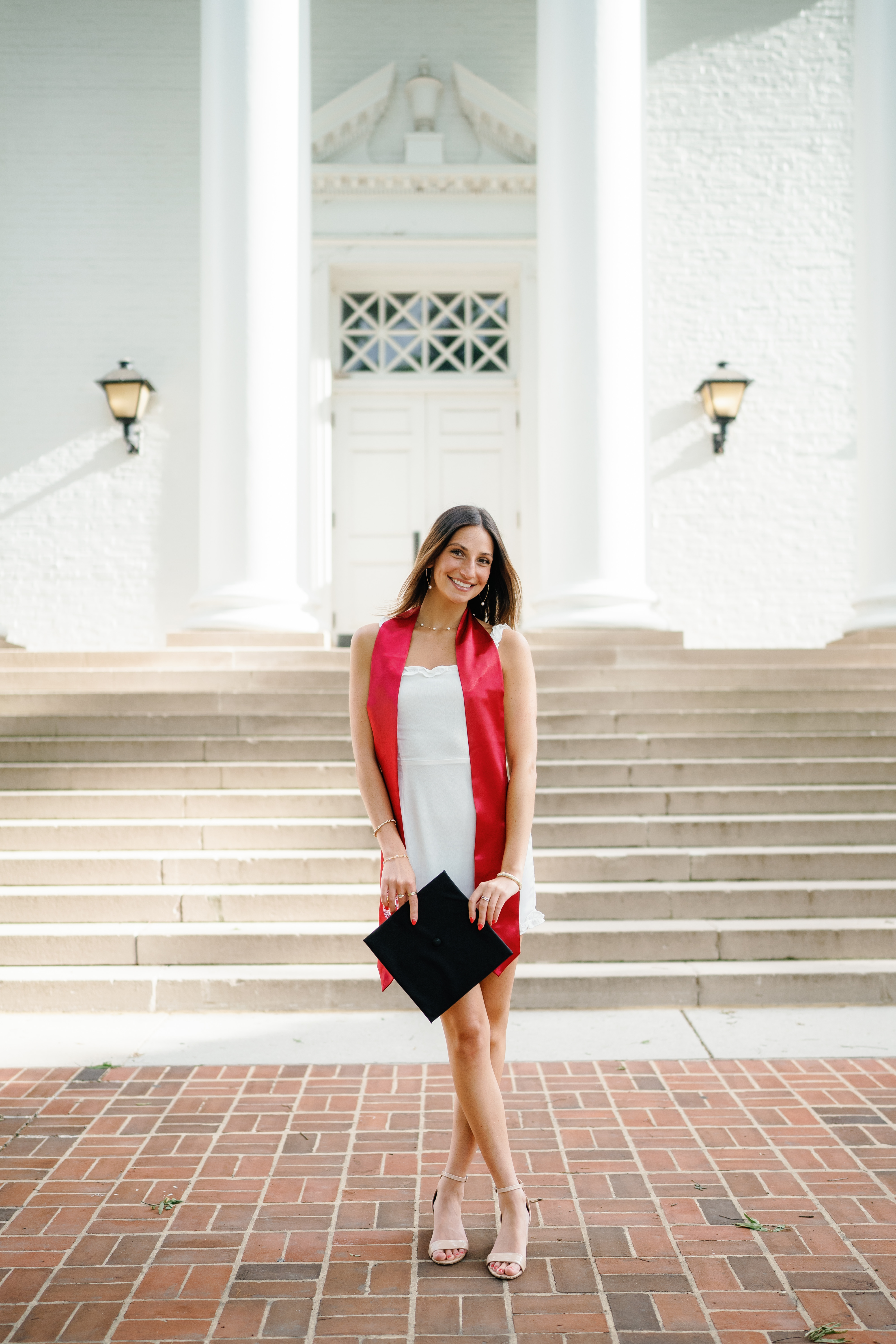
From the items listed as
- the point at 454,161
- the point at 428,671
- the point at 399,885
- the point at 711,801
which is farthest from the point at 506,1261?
the point at 454,161

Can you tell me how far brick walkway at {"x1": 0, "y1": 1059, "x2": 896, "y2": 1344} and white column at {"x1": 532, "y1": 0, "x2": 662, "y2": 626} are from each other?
4.65 meters

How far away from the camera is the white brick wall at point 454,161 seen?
34.8ft

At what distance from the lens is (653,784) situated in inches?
239

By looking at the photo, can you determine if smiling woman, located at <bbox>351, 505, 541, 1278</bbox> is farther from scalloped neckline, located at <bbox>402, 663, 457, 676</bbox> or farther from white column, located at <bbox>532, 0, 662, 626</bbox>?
white column, located at <bbox>532, 0, 662, 626</bbox>

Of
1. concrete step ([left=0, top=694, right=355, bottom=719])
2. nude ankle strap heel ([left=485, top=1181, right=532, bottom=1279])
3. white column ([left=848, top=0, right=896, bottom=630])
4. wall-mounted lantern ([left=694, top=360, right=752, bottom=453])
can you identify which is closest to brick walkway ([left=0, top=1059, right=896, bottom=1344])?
nude ankle strap heel ([left=485, top=1181, right=532, bottom=1279])

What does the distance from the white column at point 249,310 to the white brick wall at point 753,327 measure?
4.54 metres

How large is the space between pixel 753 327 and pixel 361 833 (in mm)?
7989

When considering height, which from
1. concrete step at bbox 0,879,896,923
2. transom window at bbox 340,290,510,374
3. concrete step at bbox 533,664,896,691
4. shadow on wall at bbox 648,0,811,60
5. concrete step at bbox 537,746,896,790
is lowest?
concrete step at bbox 0,879,896,923

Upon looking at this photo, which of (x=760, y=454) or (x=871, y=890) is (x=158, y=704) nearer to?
(x=871, y=890)

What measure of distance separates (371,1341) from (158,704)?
4.88m

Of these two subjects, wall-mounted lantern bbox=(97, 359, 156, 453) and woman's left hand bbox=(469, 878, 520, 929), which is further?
wall-mounted lantern bbox=(97, 359, 156, 453)

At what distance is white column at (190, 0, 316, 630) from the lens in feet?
25.2

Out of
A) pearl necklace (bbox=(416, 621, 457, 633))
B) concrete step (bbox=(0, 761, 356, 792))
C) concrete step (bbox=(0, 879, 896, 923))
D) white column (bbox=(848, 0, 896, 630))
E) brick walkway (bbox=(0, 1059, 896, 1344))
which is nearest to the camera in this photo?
brick walkway (bbox=(0, 1059, 896, 1344))

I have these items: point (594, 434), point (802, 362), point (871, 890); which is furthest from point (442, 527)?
point (802, 362)
